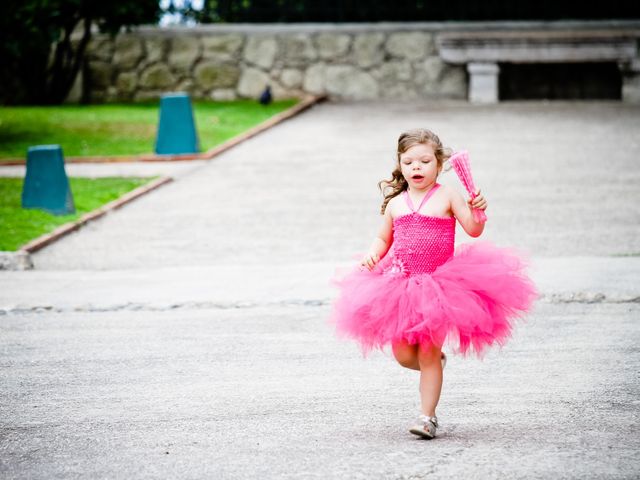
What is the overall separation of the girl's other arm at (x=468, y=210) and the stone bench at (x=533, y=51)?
1362 cm

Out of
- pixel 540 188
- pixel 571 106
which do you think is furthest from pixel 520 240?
pixel 571 106

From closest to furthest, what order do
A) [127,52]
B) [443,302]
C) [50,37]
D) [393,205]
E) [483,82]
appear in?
[443,302] → [393,205] → [50,37] → [483,82] → [127,52]

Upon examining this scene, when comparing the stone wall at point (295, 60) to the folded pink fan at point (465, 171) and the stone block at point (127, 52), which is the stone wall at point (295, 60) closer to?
the stone block at point (127, 52)

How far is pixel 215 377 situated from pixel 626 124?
11.2 m

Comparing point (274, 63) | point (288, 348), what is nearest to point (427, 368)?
point (288, 348)

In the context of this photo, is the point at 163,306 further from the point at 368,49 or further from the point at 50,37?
the point at 368,49

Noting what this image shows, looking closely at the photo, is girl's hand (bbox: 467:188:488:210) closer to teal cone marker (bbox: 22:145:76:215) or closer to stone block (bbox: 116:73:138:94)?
teal cone marker (bbox: 22:145:76:215)

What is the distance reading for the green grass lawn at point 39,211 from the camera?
1046 centimetres

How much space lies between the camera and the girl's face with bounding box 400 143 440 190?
4930 millimetres

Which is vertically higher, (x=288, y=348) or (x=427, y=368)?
(x=427, y=368)

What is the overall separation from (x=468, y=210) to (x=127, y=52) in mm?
15861

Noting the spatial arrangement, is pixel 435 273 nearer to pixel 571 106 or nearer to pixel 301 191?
pixel 301 191

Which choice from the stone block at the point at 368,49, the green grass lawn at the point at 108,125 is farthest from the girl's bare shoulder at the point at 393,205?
the stone block at the point at 368,49

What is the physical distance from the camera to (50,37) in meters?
17.1
